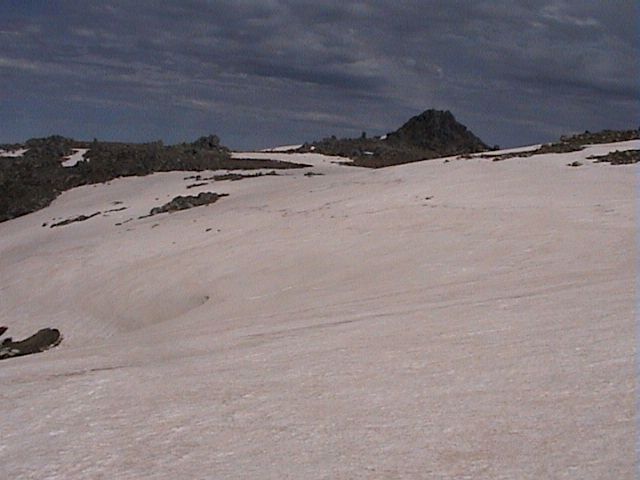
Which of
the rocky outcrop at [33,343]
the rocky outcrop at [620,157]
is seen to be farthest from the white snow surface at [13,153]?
the rocky outcrop at [33,343]

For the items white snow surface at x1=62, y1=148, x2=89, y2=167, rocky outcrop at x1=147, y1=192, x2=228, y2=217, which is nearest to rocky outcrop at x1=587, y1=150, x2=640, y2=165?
rocky outcrop at x1=147, y1=192, x2=228, y2=217

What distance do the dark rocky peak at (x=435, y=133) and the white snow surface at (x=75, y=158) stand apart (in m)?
17.4

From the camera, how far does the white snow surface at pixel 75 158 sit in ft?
121

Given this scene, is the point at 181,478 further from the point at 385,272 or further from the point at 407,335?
the point at 385,272

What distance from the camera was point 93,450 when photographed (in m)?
4.96

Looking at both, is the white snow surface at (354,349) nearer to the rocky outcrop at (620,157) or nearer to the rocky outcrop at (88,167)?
the rocky outcrop at (620,157)

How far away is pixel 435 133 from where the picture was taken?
50125mm

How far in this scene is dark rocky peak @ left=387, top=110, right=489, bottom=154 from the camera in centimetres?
4922

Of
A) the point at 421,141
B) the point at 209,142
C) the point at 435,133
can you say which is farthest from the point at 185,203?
the point at 435,133

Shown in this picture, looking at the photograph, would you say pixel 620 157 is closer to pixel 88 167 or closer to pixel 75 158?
pixel 88 167

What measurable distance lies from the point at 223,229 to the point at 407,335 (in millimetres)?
10699

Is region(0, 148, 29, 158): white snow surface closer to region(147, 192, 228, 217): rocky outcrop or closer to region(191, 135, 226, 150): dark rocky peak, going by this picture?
region(191, 135, 226, 150): dark rocky peak

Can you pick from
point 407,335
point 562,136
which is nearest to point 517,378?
point 407,335

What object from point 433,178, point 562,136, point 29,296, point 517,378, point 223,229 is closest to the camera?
point 517,378
